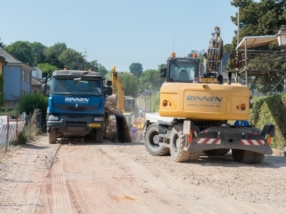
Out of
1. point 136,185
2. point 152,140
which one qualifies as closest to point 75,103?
point 152,140

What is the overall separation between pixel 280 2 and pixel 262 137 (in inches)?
694

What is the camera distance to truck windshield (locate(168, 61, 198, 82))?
637 inches

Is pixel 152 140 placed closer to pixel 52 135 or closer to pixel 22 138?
pixel 22 138

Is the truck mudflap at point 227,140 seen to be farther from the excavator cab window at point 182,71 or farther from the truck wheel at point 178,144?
the excavator cab window at point 182,71

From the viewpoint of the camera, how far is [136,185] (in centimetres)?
993

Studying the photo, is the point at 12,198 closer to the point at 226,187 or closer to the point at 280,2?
the point at 226,187

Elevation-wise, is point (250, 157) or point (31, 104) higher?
point (31, 104)

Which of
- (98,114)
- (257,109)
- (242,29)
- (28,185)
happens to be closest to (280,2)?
(242,29)

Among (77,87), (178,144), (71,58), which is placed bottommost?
(178,144)

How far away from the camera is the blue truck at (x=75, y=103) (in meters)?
19.8

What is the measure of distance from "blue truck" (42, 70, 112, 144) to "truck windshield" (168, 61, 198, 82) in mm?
4844

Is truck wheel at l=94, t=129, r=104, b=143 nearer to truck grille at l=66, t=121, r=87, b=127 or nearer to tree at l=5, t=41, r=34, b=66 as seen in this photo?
truck grille at l=66, t=121, r=87, b=127

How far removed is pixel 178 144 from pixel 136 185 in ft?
13.5

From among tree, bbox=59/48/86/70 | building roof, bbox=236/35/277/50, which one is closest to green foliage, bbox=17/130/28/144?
building roof, bbox=236/35/277/50
